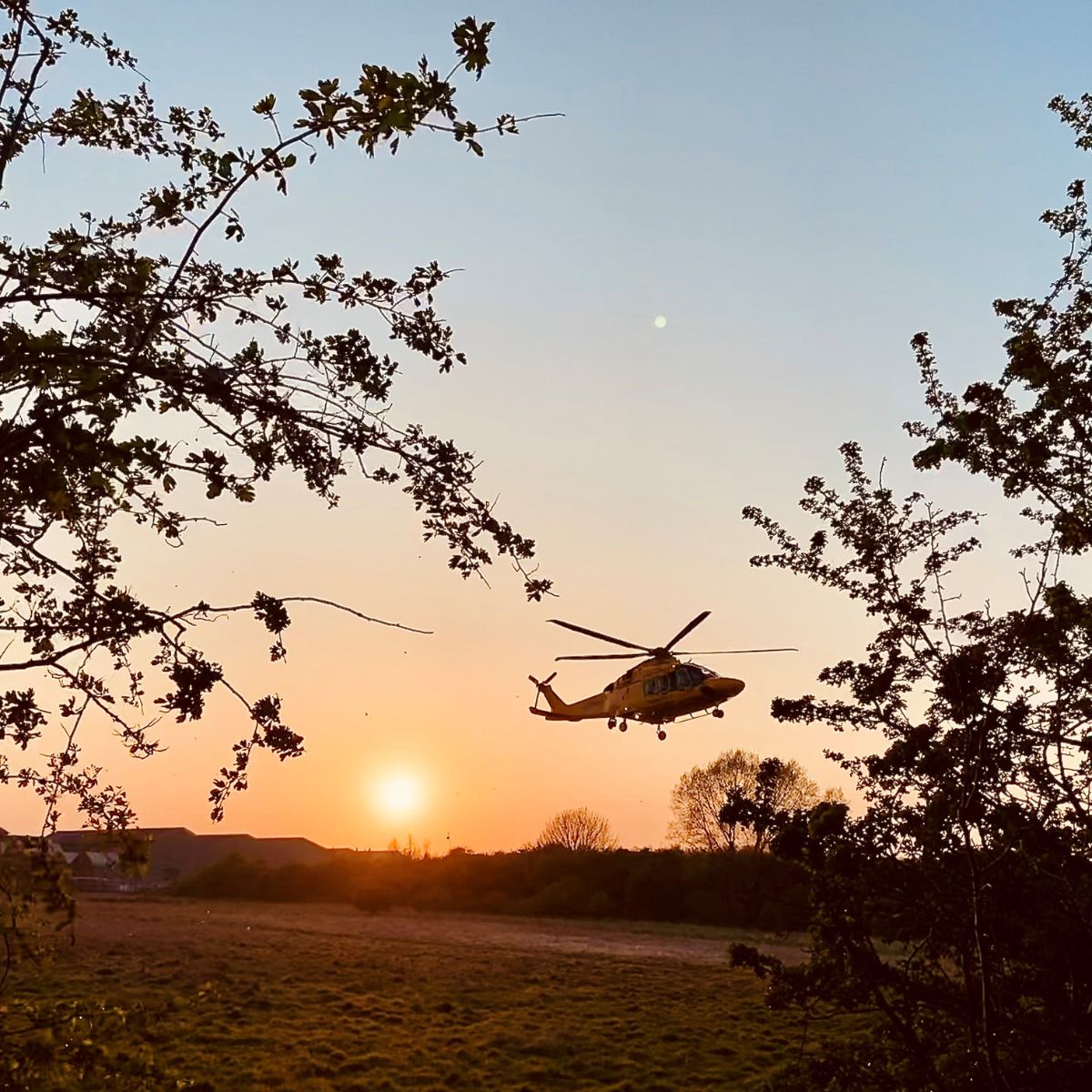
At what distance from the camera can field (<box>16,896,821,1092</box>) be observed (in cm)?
1852

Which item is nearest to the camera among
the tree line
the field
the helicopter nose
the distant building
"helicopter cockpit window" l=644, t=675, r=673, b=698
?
the distant building

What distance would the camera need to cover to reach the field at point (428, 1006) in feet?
60.7

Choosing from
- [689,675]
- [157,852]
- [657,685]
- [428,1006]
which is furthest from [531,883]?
[157,852]

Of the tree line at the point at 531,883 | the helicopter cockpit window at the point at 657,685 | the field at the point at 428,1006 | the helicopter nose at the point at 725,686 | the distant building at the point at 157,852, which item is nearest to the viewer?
the distant building at the point at 157,852

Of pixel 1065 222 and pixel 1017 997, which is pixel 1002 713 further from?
pixel 1065 222

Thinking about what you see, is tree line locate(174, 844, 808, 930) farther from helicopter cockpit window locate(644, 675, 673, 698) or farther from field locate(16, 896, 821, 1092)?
helicopter cockpit window locate(644, 675, 673, 698)

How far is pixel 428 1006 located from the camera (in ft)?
84.9

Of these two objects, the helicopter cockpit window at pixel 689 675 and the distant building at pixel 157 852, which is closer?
the distant building at pixel 157 852

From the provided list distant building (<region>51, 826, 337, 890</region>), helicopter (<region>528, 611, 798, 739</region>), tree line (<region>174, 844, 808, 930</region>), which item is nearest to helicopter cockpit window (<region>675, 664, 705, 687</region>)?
helicopter (<region>528, 611, 798, 739</region>)

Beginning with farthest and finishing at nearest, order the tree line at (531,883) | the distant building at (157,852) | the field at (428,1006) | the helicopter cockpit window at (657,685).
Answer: the tree line at (531,883)
the helicopter cockpit window at (657,685)
the field at (428,1006)
the distant building at (157,852)

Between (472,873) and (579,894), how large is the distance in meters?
9.02

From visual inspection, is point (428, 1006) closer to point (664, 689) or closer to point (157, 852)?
point (664, 689)

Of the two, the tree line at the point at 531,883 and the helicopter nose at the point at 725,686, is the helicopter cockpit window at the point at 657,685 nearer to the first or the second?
the helicopter nose at the point at 725,686

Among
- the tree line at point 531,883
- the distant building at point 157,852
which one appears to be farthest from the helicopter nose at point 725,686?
the tree line at point 531,883
